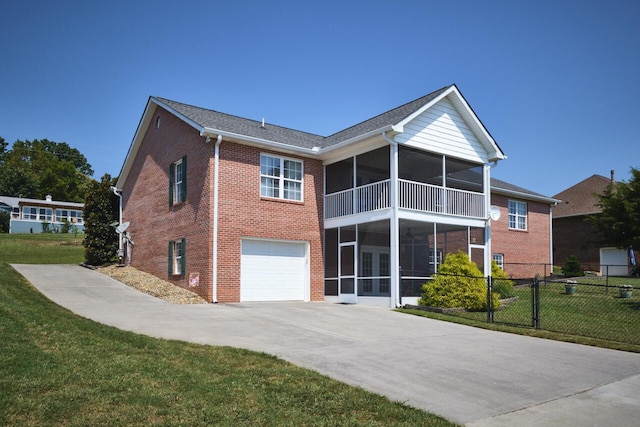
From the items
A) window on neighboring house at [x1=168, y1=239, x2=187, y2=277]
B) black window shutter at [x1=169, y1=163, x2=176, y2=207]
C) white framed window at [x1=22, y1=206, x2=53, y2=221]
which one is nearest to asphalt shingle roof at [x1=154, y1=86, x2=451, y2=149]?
black window shutter at [x1=169, y1=163, x2=176, y2=207]

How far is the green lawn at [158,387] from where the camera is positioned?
5066 mm

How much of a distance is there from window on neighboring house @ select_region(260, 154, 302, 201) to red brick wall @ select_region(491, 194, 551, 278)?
39.5 feet

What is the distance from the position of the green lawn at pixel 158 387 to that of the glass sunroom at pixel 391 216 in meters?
9.65

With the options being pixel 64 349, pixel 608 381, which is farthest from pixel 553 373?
pixel 64 349

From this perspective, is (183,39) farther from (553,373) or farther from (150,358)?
(553,373)

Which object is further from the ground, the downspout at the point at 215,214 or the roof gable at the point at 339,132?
the roof gable at the point at 339,132

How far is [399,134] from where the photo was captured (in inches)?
661

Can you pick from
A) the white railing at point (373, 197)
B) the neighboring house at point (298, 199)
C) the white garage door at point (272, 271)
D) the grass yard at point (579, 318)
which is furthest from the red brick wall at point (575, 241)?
the white garage door at point (272, 271)

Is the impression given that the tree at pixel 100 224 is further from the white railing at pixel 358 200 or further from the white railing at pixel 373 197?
the white railing at pixel 373 197

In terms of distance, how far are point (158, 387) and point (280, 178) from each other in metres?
12.9

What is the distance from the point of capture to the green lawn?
5.07m

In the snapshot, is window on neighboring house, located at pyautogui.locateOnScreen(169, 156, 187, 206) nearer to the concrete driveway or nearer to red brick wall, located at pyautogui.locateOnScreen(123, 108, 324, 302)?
red brick wall, located at pyautogui.locateOnScreen(123, 108, 324, 302)

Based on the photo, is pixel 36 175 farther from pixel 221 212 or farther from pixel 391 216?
pixel 391 216

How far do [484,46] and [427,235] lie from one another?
9975mm
